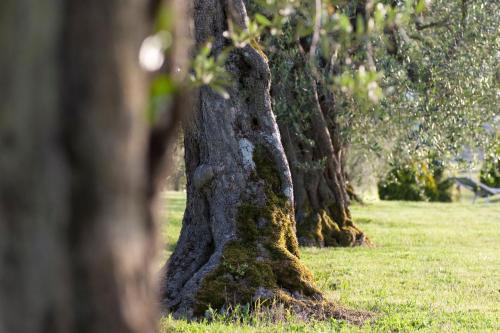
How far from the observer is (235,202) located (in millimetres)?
11164

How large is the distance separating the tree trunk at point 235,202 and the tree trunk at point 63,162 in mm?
7947

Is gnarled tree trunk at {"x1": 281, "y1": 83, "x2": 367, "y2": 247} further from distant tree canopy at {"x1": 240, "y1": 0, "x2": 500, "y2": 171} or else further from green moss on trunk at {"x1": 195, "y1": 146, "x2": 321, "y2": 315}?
green moss on trunk at {"x1": 195, "y1": 146, "x2": 321, "y2": 315}

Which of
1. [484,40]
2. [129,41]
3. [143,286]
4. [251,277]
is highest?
[484,40]

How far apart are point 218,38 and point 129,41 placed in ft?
30.4

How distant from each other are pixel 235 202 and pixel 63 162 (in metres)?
8.60

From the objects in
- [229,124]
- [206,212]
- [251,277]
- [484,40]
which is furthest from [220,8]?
[484,40]

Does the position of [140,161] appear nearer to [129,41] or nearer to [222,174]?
[129,41]

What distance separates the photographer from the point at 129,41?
269cm

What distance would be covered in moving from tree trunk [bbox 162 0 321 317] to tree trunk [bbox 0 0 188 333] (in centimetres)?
795

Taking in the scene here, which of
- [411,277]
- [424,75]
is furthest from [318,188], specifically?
[411,277]

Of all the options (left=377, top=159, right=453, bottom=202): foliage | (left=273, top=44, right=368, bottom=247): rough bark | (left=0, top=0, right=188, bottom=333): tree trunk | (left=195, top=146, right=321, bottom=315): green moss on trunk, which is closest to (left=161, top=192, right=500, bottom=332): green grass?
(left=195, top=146, right=321, bottom=315): green moss on trunk

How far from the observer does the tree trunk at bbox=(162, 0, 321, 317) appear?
10.7 m

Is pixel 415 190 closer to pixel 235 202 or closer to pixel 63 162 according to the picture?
pixel 235 202

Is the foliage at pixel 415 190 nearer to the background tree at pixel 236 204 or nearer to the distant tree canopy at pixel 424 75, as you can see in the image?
the distant tree canopy at pixel 424 75
